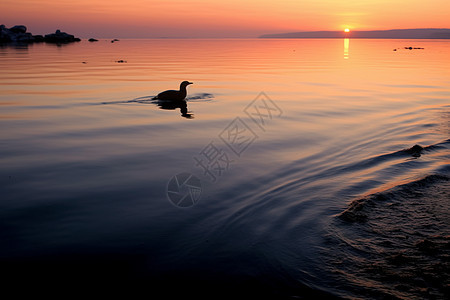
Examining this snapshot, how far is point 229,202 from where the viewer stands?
778cm

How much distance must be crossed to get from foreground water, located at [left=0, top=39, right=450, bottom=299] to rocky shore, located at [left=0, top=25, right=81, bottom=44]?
421 ft

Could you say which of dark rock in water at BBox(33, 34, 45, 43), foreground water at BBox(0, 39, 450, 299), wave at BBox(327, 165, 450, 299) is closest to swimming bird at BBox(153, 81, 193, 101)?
foreground water at BBox(0, 39, 450, 299)

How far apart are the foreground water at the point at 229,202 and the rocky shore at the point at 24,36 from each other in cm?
12826

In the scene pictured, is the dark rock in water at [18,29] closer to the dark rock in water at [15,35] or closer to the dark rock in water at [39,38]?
the dark rock in water at [15,35]

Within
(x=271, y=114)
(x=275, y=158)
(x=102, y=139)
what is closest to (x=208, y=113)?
(x=271, y=114)

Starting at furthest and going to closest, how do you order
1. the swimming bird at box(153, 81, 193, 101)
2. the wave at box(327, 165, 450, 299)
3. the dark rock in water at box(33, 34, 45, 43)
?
1. the dark rock in water at box(33, 34, 45, 43)
2. the swimming bird at box(153, 81, 193, 101)
3. the wave at box(327, 165, 450, 299)

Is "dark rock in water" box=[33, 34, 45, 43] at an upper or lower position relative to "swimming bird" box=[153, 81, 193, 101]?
upper

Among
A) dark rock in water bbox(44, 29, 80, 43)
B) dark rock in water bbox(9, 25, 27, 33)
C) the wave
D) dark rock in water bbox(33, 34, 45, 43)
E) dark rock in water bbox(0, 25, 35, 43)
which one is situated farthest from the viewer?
dark rock in water bbox(44, 29, 80, 43)

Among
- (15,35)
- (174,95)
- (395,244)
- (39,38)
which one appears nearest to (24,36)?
(15,35)

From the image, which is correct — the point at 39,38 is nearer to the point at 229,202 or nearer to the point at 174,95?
the point at 174,95

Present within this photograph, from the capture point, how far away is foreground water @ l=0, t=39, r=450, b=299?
5.18 m

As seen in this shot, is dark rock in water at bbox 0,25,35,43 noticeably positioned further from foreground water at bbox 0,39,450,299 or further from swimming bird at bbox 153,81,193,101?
foreground water at bbox 0,39,450,299

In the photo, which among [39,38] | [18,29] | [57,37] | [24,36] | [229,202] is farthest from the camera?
[57,37]

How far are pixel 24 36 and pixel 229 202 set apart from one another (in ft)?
493
